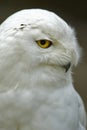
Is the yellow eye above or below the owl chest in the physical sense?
above

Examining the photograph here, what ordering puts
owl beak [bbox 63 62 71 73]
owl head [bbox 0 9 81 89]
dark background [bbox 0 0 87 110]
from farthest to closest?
dark background [bbox 0 0 87 110] < owl beak [bbox 63 62 71 73] < owl head [bbox 0 9 81 89]

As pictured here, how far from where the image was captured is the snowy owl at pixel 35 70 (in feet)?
6.77

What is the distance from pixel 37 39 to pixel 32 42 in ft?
0.08

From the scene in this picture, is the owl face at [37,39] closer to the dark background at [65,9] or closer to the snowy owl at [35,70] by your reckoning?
the snowy owl at [35,70]

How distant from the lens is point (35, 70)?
6.91 feet

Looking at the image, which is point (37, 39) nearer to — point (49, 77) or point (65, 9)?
point (49, 77)

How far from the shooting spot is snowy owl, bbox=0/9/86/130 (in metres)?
2.06

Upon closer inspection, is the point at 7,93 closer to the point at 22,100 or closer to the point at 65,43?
the point at 22,100

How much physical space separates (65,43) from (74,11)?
3.55m

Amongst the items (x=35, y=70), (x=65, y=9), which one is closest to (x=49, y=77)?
(x=35, y=70)

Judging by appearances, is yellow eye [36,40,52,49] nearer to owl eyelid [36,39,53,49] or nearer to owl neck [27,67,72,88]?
owl eyelid [36,39,53,49]

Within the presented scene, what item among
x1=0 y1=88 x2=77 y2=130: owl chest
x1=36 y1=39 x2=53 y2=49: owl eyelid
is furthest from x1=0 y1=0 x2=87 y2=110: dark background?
x1=36 y1=39 x2=53 y2=49: owl eyelid

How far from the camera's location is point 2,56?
6.77 ft

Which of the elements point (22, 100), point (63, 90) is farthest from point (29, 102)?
point (63, 90)
